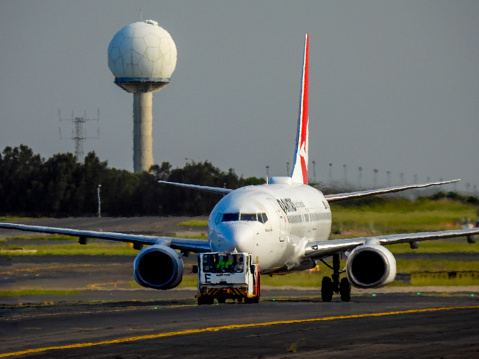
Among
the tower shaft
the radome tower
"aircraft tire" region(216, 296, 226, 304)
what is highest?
the radome tower

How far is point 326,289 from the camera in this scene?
3941cm

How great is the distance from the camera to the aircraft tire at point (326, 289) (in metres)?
39.2

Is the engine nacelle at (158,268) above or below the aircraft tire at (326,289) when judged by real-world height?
above

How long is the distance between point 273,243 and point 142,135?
131m

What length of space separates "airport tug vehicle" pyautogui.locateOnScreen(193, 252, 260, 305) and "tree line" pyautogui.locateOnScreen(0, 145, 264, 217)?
98.9 m

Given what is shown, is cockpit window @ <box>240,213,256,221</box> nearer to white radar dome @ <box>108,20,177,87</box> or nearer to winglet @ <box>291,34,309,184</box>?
winglet @ <box>291,34,309,184</box>

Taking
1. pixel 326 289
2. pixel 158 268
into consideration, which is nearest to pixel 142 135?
pixel 326 289

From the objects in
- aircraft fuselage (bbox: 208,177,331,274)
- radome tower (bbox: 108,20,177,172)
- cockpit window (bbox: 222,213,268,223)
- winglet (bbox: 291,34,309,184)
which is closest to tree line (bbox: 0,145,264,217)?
radome tower (bbox: 108,20,177,172)

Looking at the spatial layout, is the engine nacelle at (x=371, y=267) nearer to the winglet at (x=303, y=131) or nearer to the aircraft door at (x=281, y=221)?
the aircraft door at (x=281, y=221)

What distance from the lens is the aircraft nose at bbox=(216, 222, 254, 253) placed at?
34.4 metres

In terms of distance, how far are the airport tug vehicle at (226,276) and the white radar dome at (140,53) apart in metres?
113

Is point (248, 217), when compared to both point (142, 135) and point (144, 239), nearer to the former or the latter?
point (144, 239)

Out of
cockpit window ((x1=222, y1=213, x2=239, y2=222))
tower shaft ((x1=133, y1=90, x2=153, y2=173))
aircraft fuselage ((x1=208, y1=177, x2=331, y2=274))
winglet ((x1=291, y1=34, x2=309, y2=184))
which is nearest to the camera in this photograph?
aircraft fuselage ((x1=208, y1=177, x2=331, y2=274))

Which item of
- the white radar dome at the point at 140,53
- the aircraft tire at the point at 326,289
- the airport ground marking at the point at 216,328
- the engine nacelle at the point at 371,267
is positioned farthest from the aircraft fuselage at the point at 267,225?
the white radar dome at the point at 140,53
